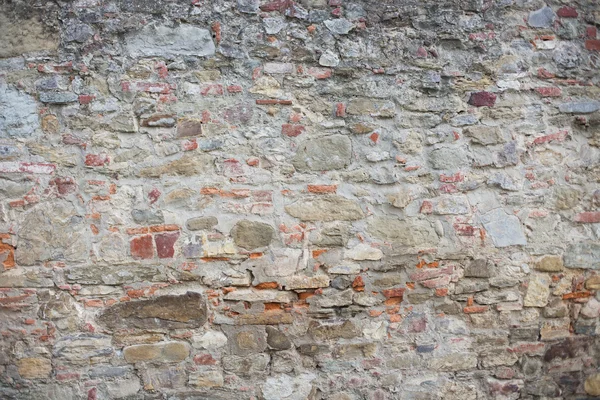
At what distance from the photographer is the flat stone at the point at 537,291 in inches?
119

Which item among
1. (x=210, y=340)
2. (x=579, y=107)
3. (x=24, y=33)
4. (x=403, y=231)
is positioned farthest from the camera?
(x=579, y=107)

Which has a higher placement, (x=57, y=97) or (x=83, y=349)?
(x=57, y=97)

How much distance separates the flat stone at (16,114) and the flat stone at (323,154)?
129 cm

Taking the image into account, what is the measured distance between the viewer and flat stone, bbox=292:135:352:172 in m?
2.86

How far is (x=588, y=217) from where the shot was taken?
3072 millimetres

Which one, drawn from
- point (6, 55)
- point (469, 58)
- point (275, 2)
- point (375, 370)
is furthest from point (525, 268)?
point (6, 55)

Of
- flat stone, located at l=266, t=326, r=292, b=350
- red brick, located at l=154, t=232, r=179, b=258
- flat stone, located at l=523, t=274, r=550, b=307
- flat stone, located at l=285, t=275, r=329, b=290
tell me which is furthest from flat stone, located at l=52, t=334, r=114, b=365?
flat stone, located at l=523, t=274, r=550, b=307

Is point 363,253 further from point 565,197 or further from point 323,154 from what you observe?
point 565,197

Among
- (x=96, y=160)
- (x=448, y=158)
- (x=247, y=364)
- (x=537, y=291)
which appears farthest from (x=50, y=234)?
(x=537, y=291)

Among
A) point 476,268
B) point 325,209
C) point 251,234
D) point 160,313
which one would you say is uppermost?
point 325,209

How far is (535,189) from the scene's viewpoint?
3014 mm

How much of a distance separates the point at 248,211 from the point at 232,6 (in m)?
1.03

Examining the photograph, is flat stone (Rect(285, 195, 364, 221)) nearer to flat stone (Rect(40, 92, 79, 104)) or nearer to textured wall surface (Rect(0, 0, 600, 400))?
textured wall surface (Rect(0, 0, 600, 400))

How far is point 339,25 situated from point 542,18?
1115mm
